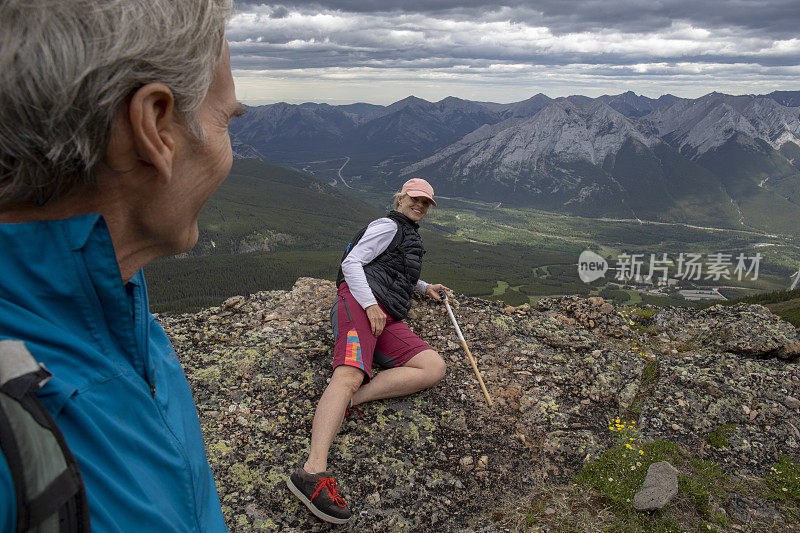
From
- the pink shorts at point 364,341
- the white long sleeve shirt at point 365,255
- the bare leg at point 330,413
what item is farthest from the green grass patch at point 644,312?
the bare leg at point 330,413

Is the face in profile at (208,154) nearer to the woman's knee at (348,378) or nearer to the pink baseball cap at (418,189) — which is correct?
the woman's knee at (348,378)

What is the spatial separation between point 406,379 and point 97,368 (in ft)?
18.1

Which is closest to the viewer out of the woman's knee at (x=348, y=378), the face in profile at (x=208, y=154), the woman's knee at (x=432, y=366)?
the face in profile at (x=208, y=154)

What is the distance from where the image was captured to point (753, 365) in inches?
309

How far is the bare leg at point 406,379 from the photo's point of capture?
629cm

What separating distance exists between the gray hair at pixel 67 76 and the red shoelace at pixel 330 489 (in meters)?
4.35

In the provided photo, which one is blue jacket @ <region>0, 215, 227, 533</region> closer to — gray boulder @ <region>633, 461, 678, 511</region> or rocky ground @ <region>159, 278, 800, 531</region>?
rocky ground @ <region>159, 278, 800, 531</region>

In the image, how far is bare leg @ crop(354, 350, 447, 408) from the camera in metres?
6.29

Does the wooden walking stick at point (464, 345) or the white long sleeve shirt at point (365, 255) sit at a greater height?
the white long sleeve shirt at point (365, 255)

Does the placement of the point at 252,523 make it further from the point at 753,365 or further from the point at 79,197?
the point at 753,365

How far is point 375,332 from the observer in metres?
6.43

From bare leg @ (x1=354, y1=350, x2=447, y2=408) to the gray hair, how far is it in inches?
215

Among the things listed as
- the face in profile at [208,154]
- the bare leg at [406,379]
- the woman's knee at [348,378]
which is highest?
the face in profile at [208,154]

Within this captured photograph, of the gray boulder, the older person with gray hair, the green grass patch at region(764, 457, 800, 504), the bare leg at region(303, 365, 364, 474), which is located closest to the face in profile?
the older person with gray hair
